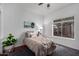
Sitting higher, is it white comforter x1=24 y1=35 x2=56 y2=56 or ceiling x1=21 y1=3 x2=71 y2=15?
ceiling x1=21 y1=3 x2=71 y2=15

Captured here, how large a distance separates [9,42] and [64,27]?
3.99 feet

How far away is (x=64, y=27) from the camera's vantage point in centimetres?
183

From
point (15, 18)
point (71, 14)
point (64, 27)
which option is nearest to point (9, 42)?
point (15, 18)

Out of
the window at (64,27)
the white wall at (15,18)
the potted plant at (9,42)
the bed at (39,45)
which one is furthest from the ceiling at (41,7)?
the potted plant at (9,42)

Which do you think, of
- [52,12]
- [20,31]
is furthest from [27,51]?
[52,12]

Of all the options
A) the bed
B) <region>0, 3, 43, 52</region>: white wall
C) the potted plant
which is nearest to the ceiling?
<region>0, 3, 43, 52</region>: white wall

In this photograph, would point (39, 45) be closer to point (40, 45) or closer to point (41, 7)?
point (40, 45)

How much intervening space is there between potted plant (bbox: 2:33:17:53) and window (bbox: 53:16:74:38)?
91 cm

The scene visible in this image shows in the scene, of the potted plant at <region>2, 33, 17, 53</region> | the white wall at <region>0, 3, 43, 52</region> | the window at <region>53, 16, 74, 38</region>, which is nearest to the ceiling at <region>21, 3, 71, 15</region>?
the white wall at <region>0, 3, 43, 52</region>

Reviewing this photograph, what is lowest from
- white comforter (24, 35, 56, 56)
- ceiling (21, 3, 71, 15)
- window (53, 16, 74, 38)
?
white comforter (24, 35, 56, 56)

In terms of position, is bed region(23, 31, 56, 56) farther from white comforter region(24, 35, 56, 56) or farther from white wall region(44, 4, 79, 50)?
white wall region(44, 4, 79, 50)

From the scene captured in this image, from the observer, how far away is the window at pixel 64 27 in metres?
1.74

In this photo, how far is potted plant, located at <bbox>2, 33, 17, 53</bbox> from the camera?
176cm

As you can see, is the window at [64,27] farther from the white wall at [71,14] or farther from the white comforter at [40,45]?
the white comforter at [40,45]
